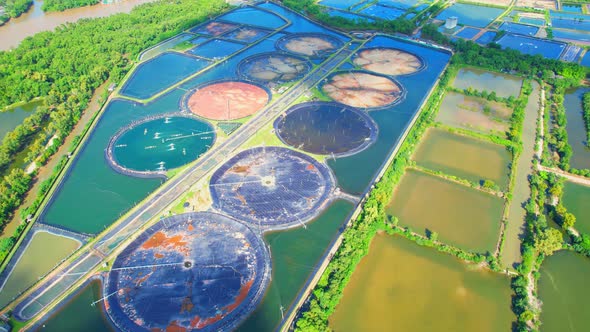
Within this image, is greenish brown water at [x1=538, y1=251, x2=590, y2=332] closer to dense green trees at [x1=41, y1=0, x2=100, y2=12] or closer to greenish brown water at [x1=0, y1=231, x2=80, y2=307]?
greenish brown water at [x1=0, y1=231, x2=80, y2=307]

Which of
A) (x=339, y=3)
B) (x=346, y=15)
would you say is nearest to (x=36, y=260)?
(x=346, y=15)

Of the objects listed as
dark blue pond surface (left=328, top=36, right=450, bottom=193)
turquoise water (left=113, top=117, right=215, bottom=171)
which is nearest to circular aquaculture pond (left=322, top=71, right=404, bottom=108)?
dark blue pond surface (left=328, top=36, right=450, bottom=193)

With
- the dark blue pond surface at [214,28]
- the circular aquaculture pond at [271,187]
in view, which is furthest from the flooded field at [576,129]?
the dark blue pond surface at [214,28]

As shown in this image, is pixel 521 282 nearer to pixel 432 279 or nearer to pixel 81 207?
pixel 432 279

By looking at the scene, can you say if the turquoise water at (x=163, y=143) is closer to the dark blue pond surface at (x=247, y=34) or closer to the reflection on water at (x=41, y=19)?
the dark blue pond surface at (x=247, y=34)

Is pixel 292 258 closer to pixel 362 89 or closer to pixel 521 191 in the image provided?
pixel 521 191
